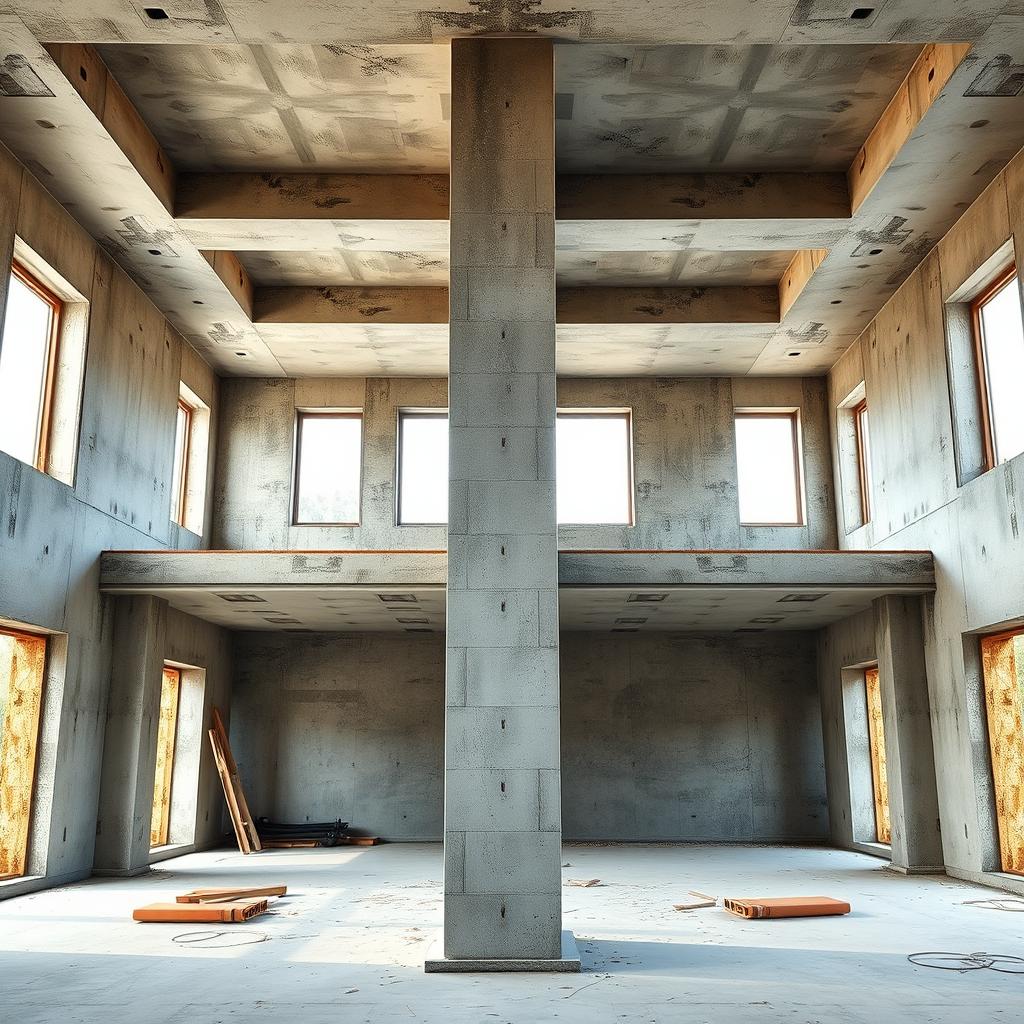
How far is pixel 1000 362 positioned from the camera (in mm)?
11055

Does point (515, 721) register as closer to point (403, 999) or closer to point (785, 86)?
point (403, 999)

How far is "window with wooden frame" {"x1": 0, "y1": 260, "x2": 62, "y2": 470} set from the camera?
1031cm

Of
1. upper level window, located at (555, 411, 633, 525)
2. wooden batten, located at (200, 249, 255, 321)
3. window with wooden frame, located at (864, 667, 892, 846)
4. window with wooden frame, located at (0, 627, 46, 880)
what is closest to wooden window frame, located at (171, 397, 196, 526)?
wooden batten, located at (200, 249, 255, 321)

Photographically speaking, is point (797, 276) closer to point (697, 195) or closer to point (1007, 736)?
point (697, 195)

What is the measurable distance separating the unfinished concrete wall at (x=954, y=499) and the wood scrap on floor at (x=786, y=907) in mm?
2526

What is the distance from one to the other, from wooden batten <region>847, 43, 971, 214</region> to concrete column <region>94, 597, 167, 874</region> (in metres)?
9.42

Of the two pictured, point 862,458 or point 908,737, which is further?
point 862,458

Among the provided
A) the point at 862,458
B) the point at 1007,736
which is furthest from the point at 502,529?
the point at 862,458

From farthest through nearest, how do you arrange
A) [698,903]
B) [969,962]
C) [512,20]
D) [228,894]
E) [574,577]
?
[574,577]
[228,894]
[698,903]
[512,20]
[969,962]

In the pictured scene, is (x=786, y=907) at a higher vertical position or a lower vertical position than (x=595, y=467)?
lower

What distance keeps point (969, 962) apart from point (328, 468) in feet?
40.4

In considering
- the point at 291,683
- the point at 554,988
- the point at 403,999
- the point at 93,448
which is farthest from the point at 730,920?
the point at 291,683

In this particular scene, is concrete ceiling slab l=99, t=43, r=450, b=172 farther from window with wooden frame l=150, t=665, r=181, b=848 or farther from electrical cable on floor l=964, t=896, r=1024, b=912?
electrical cable on floor l=964, t=896, r=1024, b=912

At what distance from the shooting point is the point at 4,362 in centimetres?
1026
